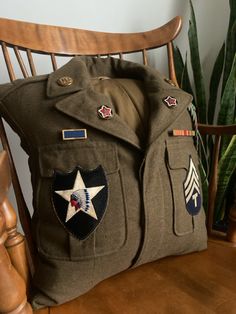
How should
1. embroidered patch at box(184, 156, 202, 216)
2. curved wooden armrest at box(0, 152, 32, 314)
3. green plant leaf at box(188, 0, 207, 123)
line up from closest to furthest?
1. curved wooden armrest at box(0, 152, 32, 314)
2. embroidered patch at box(184, 156, 202, 216)
3. green plant leaf at box(188, 0, 207, 123)

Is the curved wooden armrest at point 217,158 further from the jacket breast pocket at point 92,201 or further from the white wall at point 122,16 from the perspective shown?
the white wall at point 122,16

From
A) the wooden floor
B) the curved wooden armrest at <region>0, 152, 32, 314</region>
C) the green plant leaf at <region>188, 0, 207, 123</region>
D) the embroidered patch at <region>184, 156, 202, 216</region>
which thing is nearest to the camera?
the curved wooden armrest at <region>0, 152, 32, 314</region>

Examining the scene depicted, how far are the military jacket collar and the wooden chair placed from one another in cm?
12

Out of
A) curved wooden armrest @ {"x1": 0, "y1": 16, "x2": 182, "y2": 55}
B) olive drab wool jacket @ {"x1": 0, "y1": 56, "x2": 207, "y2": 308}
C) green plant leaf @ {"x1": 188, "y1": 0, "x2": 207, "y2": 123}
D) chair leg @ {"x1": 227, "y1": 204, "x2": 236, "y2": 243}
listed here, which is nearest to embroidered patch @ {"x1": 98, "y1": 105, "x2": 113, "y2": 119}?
olive drab wool jacket @ {"x1": 0, "y1": 56, "x2": 207, "y2": 308}

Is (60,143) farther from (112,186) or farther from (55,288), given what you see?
(55,288)

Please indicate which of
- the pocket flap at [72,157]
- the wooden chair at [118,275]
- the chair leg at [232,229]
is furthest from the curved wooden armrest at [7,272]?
the chair leg at [232,229]

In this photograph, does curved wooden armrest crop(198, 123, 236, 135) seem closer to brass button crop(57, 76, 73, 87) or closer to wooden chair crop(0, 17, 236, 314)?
wooden chair crop(0, 17, 236, 314)

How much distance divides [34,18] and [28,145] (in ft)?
1.69

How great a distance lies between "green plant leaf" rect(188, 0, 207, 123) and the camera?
0.94 meters

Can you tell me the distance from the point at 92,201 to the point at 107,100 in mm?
181

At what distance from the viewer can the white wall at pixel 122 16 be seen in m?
0.82

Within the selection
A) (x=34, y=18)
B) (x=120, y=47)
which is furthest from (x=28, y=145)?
(x=34, y=18)

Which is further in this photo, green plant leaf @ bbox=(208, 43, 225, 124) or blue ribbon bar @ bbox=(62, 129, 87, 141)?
green plant leaf @ bbox=(208, 43, 225, 124)

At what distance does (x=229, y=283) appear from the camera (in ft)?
1.66
